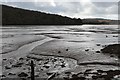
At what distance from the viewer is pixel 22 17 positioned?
409 feet

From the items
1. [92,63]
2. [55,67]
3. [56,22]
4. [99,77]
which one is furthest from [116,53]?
[56,22]

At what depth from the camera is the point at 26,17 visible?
12556cm

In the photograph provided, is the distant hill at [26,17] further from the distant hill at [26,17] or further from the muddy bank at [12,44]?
the muddy bank at [12,44]

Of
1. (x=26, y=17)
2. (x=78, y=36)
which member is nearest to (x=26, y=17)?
(x=26, y=17)

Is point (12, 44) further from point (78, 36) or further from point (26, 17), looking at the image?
point (26, 17)

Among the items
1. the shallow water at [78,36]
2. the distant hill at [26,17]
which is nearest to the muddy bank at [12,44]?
the shallow water at [78,36]

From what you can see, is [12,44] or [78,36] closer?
[12,44]

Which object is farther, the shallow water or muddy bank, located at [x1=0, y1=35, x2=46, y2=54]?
the shallow water

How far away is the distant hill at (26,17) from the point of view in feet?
393

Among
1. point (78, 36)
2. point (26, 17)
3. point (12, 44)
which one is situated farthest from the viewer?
point (26, 17)

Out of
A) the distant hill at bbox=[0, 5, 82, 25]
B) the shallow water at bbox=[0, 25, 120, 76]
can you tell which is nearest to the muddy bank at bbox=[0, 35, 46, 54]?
the shallow water at bbox=[0, 25, 120, 76]

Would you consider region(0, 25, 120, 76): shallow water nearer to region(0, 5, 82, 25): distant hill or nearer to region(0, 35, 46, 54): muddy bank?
region(0, 35, 46, 54): muddy bank

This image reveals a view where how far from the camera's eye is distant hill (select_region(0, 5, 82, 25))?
119688mm

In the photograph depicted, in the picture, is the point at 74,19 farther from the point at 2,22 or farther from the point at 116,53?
the point at 116,53
